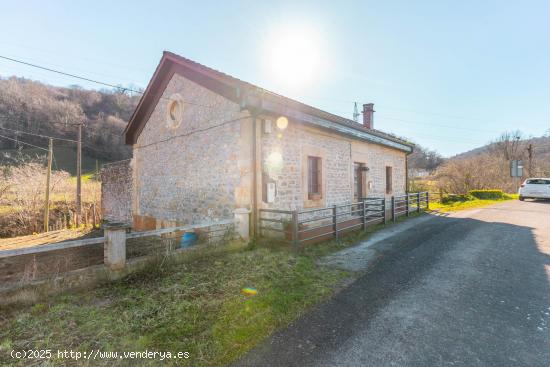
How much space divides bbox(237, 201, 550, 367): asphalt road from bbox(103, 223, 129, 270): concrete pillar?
3022mm

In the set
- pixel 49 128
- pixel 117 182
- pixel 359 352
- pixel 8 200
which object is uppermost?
pixel 49 128

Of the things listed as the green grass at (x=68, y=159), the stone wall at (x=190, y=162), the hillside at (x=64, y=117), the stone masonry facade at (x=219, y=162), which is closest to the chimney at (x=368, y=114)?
the stone masonry facade at (x=219, y=162)

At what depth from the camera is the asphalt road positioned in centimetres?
241

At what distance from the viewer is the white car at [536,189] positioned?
15719 millimetres

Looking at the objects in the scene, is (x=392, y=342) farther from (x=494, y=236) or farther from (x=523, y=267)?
(x=494, y=236)

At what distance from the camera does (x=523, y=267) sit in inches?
190

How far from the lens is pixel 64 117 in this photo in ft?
90.3

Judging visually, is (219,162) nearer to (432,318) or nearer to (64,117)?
(432,318)

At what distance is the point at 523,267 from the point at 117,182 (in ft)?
51.6

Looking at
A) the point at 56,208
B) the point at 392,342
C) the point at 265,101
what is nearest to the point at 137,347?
the point at 392,342

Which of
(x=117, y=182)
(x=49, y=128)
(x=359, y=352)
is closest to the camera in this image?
(x=359, y=352)

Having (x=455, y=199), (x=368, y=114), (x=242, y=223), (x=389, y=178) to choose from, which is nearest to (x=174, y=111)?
(x=242, y=223)

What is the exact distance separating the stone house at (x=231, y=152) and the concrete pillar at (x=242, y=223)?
0.20m

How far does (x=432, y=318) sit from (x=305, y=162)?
5568mm
